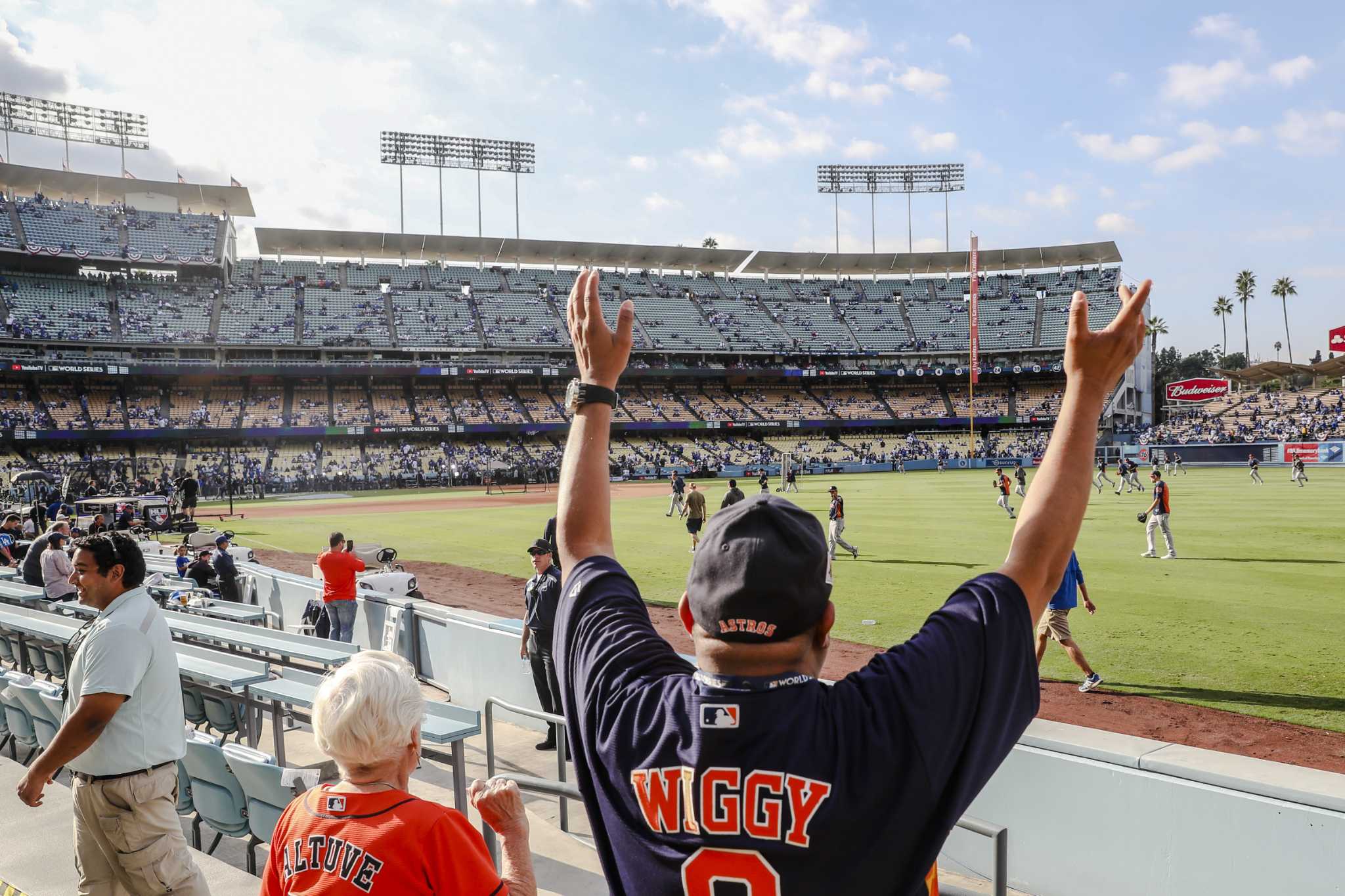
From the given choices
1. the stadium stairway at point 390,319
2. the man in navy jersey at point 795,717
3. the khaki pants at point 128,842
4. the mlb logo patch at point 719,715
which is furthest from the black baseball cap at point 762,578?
the stadium stairway at point 390,319

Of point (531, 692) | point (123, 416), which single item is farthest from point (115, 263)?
point (531, 692)

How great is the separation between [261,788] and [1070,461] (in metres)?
4.90

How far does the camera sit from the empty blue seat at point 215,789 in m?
5.11

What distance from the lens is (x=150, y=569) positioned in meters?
14.9

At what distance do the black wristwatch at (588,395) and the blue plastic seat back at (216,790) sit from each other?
4.24 meters

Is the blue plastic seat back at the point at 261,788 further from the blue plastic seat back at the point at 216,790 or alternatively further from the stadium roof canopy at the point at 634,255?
the stadium roof canopy at the point at 634,255

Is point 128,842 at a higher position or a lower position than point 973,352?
lower

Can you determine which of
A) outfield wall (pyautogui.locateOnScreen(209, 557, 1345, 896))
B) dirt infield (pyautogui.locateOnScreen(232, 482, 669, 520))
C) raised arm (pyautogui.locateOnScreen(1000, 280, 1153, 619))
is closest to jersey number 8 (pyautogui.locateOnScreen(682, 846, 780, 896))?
raised arm (pyautogui.locateOnScreen(1000, 280, 1153, 619))

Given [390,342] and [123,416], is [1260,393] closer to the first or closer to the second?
[390,342]

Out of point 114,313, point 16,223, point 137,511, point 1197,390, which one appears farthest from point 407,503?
point 1197,390

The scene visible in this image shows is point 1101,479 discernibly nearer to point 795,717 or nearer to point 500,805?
point 500,805

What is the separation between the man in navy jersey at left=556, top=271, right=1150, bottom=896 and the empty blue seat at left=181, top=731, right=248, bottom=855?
4.39 m

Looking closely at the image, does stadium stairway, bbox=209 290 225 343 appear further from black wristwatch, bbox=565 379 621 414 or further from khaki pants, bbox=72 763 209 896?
Result: black wristwatch, bbox=565 379 621 414

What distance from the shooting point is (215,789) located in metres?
5.22
